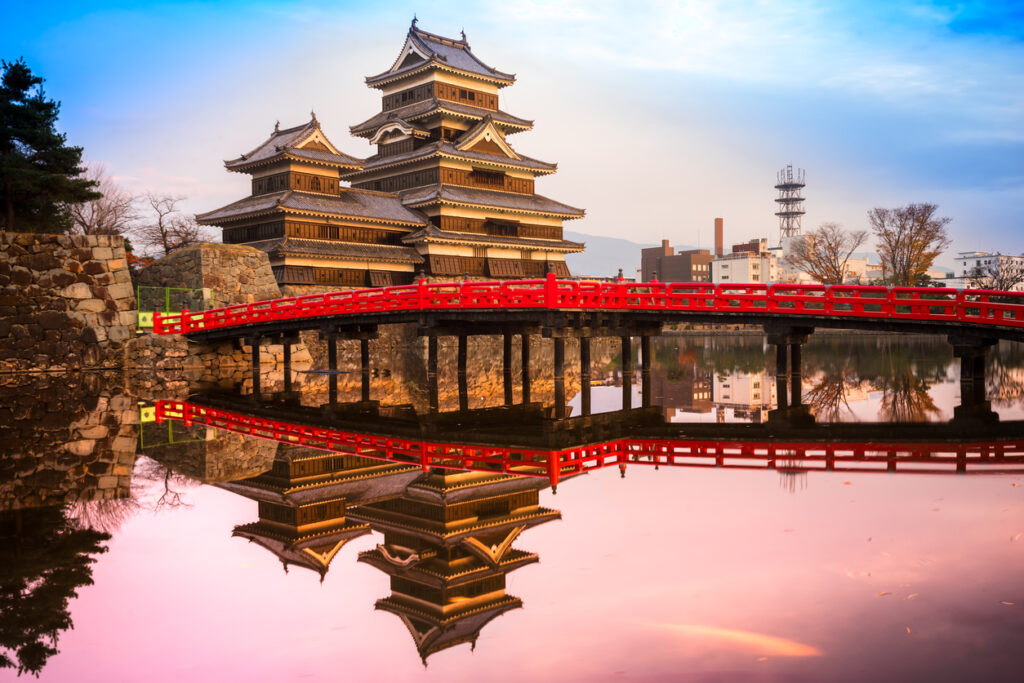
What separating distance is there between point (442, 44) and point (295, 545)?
57.0m

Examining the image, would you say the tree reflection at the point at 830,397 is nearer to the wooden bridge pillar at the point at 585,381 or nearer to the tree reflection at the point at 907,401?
the tree reflection at the point at 907,401

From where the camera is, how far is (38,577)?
748cm

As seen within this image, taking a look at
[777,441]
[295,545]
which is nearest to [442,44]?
[777,441]

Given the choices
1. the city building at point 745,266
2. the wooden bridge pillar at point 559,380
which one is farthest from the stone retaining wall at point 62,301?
the city building at point 745,266

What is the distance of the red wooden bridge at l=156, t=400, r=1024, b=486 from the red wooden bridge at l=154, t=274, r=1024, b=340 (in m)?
5.00

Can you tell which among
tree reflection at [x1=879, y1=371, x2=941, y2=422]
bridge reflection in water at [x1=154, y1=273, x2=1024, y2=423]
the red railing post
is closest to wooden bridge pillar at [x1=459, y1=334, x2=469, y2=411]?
bridge reflection in water at [x1=154, y1=273, x2=1024, y2=423]

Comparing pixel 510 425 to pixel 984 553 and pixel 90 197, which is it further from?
pixel 90 197

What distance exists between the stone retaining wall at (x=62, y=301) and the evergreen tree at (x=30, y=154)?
95.2 inches

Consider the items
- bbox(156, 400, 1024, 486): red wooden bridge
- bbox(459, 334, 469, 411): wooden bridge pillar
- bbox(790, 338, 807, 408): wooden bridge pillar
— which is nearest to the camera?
bbox(156, 400, 1024, 486): red wooden bridge

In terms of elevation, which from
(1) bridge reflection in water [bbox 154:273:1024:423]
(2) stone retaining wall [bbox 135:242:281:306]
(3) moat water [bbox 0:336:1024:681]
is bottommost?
(3) moat water [bbox 0:336:1024:681]

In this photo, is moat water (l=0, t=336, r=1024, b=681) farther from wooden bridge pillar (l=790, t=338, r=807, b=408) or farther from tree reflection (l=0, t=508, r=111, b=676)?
wooden bridge pillar (l=790, t=338, r=807, b=408)

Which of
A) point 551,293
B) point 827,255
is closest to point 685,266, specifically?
point 827,255

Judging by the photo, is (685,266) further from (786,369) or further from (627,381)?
(786,369)

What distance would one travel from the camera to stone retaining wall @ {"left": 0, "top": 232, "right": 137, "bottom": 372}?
98.3ft
